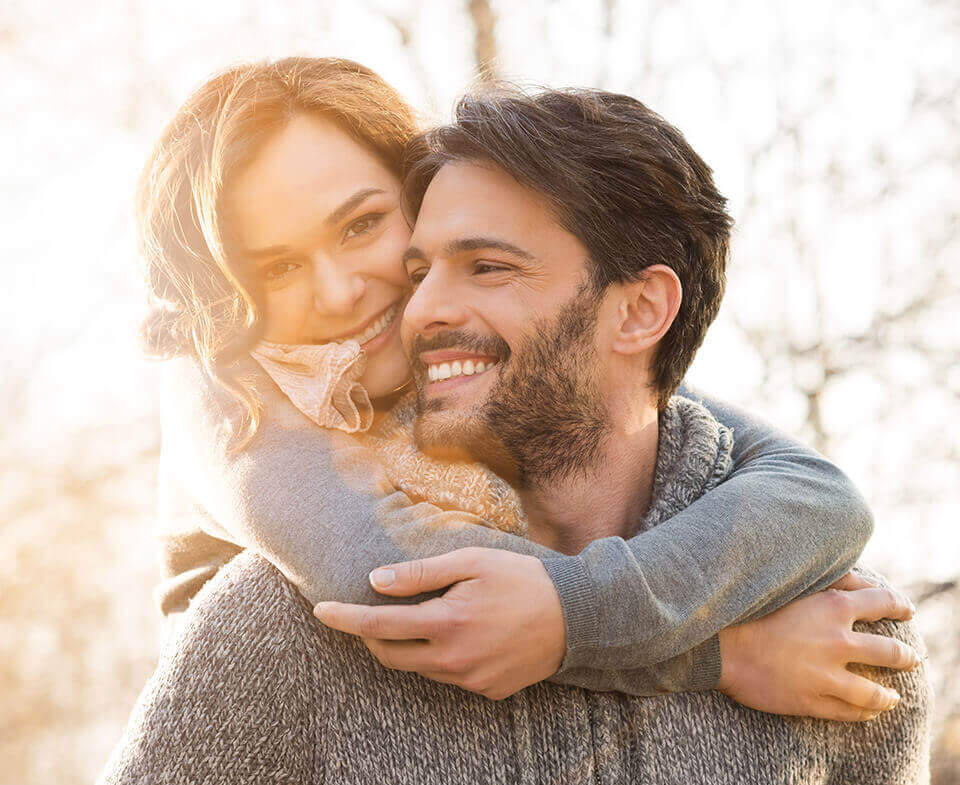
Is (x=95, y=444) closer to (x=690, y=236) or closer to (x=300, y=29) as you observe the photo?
(x=300, y=29)

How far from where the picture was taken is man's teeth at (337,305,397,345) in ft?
7.71

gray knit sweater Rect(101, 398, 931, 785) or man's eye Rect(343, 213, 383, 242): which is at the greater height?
man's eye Rect(343, 213, 383, 242)

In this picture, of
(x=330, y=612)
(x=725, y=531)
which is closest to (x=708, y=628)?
(x=725, y=531)

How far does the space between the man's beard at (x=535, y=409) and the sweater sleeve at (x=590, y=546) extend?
23 centimetres

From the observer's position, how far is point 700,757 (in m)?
1.99

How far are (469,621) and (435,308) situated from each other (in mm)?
837

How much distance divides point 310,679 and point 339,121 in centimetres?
132

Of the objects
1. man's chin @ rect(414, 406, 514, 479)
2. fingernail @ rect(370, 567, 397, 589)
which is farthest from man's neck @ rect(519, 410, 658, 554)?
fingernail @ rect(370, 567, 397, 589)

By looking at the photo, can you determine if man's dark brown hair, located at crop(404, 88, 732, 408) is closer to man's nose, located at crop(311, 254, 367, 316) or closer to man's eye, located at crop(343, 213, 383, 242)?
man's eye, located at crop(343, 213, 383, 242)

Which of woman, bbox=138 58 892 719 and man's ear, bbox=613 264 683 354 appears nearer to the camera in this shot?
woman, bbox=138 58 892 719

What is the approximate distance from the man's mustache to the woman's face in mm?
147

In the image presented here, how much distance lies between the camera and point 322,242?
2.28 metres

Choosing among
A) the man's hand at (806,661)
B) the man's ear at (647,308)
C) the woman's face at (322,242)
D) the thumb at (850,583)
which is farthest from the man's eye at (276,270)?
the thumb at (850,583)

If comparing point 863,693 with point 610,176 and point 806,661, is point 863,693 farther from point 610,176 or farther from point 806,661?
point 610,176
